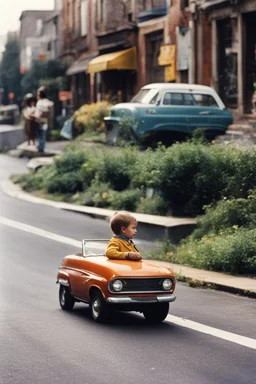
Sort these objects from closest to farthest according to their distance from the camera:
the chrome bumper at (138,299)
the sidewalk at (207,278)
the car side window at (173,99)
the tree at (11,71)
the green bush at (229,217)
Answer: the chrome bumper at (138,299) → the sidewalk at (207,278) → the green bush at (229,217) → the car side window at (173,99) → the tree at (11,71)

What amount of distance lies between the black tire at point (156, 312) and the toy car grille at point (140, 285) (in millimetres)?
373

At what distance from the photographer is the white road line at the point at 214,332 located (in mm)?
9984

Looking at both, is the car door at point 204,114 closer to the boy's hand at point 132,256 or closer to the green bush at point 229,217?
the green bush at point 229,217

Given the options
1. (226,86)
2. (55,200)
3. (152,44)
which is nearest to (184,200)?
(55,200)

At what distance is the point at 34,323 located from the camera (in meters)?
11.4

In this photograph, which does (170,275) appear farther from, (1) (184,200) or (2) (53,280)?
(1) (184,200)

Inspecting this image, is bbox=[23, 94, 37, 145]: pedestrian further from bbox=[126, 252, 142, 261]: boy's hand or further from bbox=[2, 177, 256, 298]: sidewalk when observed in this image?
bbox=[126, 252, 142, 261]: boy's hand

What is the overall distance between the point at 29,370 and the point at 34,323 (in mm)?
2718

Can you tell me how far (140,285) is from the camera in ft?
36.1

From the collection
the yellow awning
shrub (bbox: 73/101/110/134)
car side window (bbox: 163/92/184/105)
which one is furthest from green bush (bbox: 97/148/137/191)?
the yellow awning

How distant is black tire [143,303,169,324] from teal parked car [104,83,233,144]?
16945 mm

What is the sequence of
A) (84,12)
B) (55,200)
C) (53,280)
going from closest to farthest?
(53,280) → (55,200) → (84,12)

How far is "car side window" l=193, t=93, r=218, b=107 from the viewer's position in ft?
101

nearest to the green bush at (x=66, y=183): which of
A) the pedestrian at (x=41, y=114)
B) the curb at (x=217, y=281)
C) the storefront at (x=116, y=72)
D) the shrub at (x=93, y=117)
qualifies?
the pedestrian at (x=41, y=114)
